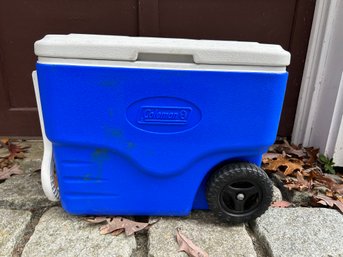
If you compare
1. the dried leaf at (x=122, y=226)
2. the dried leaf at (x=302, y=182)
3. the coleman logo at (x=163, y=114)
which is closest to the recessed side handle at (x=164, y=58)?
the coleman logo at (x=163, y=114)

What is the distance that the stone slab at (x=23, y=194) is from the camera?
1440 millimetres

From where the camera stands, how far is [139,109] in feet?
3.81

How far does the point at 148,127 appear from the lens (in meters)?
1.19

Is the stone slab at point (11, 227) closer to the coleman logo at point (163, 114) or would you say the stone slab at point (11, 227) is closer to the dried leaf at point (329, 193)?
the coleman logo at point (163, 114)

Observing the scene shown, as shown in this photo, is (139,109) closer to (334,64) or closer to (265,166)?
(265,166)

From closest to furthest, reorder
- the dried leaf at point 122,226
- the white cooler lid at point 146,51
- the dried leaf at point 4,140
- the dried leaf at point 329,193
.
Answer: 1. the white cooler lid at point 146,51
2. the dried leaf at point 122,226
3. the dried leaf at point 329,193
4. the dried leaf at point 4,140

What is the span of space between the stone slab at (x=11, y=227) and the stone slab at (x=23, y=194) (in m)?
0.05

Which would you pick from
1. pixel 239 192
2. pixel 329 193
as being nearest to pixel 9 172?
pixel 239 192

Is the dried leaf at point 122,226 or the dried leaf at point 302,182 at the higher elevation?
the dried leaf at point 122,226

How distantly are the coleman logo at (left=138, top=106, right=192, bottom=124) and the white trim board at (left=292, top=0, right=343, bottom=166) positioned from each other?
99 centimetres

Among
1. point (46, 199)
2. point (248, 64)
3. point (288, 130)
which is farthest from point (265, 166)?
point (46, 199)

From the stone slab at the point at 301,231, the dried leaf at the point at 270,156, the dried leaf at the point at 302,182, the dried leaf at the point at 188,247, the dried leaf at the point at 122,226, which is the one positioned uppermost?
the dried leaf at the point at 188,247

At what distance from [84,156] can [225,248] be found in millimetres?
605

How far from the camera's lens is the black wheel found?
1263 mm
